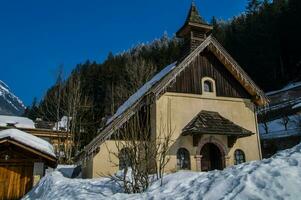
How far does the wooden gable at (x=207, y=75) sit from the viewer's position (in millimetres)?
18000

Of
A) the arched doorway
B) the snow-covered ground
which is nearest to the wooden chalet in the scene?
Result: the snow-covered ground

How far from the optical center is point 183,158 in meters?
16.7

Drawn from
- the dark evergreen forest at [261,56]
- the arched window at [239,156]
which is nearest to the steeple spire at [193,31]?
the arched window at [239,156]

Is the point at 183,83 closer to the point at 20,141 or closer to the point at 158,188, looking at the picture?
the point at 20,141

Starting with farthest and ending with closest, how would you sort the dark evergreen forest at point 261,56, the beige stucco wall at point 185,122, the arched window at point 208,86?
the dark evergreen forest at point 261,56 → the arched window at point 208,86 → the beige stucco wall at point 185,122

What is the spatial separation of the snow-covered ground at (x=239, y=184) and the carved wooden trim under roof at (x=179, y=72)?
540 centimetres

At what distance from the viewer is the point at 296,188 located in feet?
17.5

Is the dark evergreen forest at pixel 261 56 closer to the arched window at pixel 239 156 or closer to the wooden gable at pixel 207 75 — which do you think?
the wooden gable at pixel 207 75

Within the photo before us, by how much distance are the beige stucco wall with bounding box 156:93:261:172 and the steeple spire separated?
13.7ft

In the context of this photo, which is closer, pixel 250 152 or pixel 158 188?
pixel 158 188

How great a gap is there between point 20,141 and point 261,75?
125ft

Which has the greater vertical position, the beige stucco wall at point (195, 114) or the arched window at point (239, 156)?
the beige stucco wall at point (195, 114)

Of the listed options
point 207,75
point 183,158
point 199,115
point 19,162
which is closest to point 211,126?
point 199,115

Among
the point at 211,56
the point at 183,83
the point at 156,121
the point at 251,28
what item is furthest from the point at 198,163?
the point at 251,28
